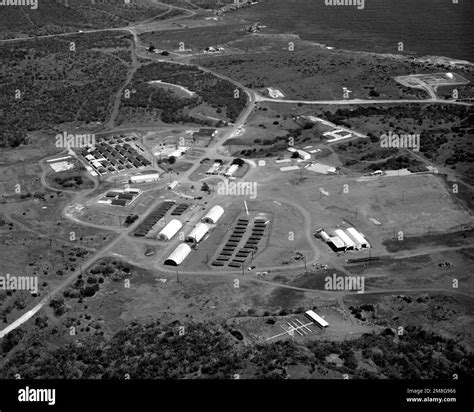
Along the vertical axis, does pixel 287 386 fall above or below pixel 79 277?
above

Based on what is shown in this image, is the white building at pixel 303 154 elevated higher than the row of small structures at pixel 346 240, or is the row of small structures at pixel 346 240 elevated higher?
the white building at pixel 303 154

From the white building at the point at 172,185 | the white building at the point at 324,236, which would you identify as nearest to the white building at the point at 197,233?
the white building at the point at 324,236

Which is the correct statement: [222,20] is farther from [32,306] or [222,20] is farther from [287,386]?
[287,386]

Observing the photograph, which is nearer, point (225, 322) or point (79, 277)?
point (225, 322)

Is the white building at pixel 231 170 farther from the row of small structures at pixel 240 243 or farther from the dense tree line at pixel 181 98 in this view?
the dense tree line at pixel 181 98

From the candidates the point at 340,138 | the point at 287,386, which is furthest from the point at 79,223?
the point at 287,386

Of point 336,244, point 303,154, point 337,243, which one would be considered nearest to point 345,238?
point 337,243

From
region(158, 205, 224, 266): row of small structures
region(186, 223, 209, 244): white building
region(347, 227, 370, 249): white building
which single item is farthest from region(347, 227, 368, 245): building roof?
region(186, 223, 209, 244): white building
